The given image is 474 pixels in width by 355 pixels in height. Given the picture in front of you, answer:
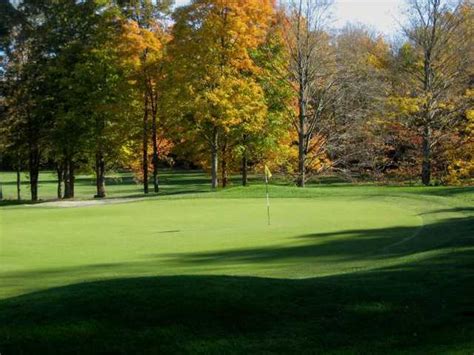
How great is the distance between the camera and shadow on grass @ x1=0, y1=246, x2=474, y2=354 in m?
5.77

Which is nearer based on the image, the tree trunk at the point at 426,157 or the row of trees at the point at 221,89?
the row of trees at the point at 221,89

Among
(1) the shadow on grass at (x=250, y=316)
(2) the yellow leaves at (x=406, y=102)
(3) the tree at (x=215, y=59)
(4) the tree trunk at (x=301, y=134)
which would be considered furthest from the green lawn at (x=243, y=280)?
(4) the tree trunk at (x=301, y=134)

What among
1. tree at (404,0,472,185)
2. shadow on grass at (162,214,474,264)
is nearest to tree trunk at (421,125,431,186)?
tree at (404,0,472,185)

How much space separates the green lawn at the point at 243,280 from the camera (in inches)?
235

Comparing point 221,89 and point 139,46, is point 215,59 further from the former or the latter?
point 139,46

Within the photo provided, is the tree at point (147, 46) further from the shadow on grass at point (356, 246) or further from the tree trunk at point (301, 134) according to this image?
the shadow on grass at point (356, 246)

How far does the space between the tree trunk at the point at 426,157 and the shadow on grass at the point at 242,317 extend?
30.7 meters

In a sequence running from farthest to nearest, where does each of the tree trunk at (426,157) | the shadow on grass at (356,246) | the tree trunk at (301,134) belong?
the tree trunk at (301,134) → the tree trunk at (426,157) → the shadow on grass at (356,246)

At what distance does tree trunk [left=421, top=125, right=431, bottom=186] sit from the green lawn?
617 inches

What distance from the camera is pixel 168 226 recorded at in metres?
18.7

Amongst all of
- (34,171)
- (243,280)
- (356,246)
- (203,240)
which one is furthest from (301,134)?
(243,280)

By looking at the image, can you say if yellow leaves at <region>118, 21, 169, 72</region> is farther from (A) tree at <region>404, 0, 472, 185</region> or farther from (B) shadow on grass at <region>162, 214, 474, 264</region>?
(B) shadow on grass at <region>162, 214, 474, 264</region>

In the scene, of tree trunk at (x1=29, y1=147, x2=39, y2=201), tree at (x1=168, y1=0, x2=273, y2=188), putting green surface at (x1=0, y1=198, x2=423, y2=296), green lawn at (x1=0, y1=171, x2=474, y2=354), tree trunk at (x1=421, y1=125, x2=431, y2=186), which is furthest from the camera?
tree trunk at (x1=29, y1=147, x2=39, y2=201)

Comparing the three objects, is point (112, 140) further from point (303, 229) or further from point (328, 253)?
point (328, 253)
